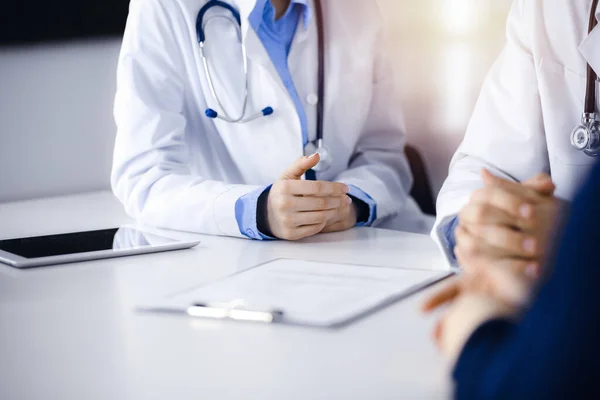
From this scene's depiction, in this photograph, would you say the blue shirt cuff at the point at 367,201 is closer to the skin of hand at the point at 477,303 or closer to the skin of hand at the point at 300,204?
the skin of hand at the point at 300,204

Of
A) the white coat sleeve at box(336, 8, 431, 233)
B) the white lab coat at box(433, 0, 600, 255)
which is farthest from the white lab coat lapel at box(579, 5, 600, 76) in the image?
the white coat sleeve at box(336, 8, 431, 233)

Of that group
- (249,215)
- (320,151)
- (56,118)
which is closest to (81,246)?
(249,215)

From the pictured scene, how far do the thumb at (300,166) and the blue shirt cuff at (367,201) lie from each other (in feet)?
0.55

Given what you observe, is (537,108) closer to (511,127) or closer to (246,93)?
(511,127)

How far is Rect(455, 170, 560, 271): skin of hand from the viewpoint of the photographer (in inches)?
32.2

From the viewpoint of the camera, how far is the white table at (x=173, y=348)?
66 centimetres

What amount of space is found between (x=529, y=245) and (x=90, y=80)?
150 cm

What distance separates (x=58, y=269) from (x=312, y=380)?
550mm

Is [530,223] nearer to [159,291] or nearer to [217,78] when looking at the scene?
[159,291]

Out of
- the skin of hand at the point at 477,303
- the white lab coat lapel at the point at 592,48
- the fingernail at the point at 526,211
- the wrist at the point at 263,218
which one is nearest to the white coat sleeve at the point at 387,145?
the wrist at the point at 263,218

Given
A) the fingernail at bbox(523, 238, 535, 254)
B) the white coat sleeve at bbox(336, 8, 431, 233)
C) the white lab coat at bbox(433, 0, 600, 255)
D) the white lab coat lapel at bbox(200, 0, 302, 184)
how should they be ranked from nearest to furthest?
the fingernail at bbox(523, 238, 535, 254), the white lab coat at bbox(433, 0, 600, 255), the white lab coat lapel at bbox(200, 0, 302, 184), the white coat sleeve at bbox(336, 8, 431, 233)

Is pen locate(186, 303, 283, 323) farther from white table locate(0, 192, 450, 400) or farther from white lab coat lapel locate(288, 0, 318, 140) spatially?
white lab coat lapel locate(288, 0, 318, 140)

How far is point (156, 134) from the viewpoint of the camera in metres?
1.48

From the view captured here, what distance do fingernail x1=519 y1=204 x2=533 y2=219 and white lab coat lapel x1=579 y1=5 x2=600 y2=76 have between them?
0.48 metres
